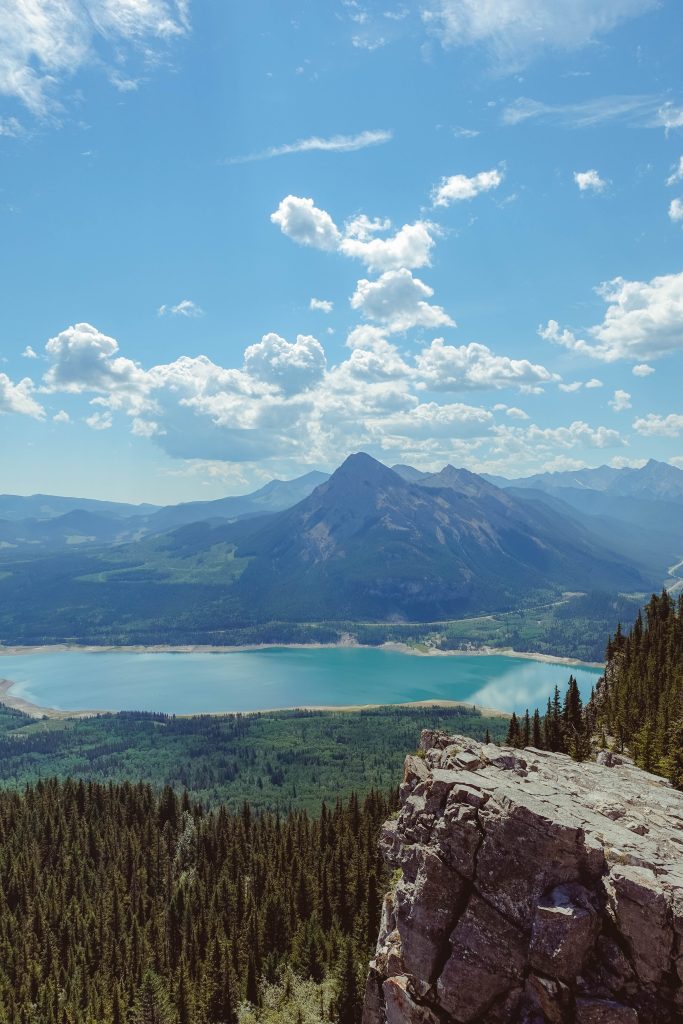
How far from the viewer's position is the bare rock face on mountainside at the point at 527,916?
18.2 metres

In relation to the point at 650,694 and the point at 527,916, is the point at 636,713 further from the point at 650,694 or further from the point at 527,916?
the point at 527,916

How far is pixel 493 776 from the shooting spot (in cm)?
2747

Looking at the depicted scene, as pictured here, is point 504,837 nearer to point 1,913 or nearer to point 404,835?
point 404,835

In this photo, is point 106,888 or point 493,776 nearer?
point 493,776

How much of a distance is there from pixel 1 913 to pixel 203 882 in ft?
87.2

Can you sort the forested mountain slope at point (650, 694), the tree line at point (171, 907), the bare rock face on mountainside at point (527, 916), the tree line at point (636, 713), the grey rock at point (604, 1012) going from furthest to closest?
the tree line at point (171, 907)
the tree line at point (636, 713)
the forested mountain slope at point (650, 694)
the bare rock face on mountainside at point (527, 916)
the grey rock at point (604, 1012)

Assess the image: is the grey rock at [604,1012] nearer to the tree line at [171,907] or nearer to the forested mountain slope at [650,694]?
the forested mountain slope at [650,694]

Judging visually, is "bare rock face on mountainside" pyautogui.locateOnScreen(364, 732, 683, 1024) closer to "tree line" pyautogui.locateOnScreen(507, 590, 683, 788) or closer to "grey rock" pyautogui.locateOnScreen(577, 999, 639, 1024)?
"grey rock" pyautogui.locateOnScreen(577, 999, 639, 1024)

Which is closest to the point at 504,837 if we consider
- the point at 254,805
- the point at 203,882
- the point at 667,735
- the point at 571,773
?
the point at 571,773

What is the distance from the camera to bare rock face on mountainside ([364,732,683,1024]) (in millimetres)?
18156

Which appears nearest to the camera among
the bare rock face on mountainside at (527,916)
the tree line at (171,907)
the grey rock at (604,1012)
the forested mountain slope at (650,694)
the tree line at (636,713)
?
the grey rock at (604,1012)

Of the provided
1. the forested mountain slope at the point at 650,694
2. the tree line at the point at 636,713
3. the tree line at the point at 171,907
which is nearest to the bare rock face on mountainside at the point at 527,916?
the forested mountain slope at the point at 650,694

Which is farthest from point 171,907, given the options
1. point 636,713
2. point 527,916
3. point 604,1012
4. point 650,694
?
point 604,1012

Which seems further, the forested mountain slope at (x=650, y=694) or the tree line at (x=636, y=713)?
the tree line at (x=636, y=713)
